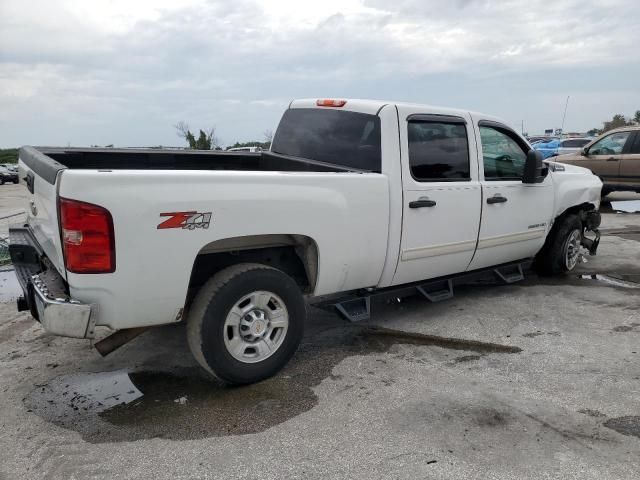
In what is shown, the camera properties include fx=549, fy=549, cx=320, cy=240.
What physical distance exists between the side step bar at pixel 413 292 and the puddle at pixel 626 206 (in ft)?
25.1

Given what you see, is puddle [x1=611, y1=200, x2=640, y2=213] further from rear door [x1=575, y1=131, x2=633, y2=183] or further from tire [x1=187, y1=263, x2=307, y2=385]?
tire [x1=187, y1=263, x2=307, y2=385]

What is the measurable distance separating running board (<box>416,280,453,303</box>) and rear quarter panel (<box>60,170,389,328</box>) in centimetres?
121

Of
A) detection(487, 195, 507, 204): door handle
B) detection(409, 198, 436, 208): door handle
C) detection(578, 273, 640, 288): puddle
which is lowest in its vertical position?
detection(578, 273, 640, 288): puddle

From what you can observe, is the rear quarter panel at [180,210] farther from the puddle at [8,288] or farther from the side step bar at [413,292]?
the puddle at [8,288]

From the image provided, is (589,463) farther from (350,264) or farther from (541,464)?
(350,264)

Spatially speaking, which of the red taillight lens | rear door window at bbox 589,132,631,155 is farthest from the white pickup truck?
rear door window at bbox 589,132,631,155

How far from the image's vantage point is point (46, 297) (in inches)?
120

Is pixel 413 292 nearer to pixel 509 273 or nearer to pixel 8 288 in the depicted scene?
pixel 509 273

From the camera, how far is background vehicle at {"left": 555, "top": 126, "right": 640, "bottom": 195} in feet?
38.1

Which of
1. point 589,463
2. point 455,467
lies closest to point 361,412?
Result: point 455,467

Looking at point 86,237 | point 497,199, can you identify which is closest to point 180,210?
point 86,237

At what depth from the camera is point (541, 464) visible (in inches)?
110

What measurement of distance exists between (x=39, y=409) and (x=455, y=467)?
2.49 m

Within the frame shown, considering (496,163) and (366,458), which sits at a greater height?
(496,163)
